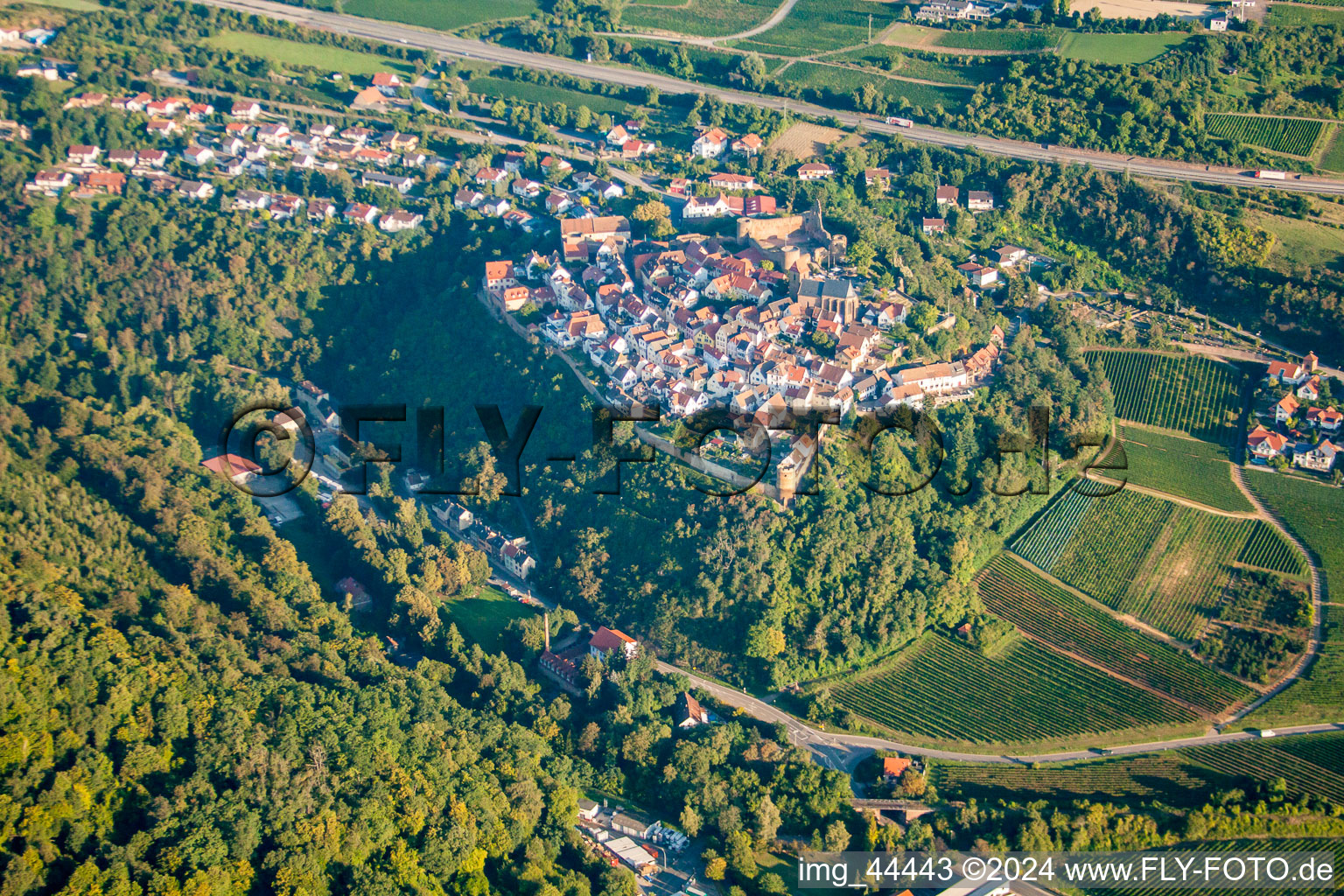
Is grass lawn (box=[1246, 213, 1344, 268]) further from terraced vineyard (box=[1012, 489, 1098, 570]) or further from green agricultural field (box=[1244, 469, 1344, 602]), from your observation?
terraced vineyard (box=[1012, 489, 1098, 570])

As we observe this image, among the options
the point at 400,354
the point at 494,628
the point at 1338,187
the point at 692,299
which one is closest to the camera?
the point at 494,628

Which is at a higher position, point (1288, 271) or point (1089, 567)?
point (1288, 271)

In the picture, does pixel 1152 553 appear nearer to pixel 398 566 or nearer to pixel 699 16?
pixel 398 566

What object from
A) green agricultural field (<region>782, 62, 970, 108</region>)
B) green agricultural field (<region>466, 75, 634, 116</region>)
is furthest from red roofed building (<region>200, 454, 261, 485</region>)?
green agricultural field (<region>782, 62, 970, 108</region>)

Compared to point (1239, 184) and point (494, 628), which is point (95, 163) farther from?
point (1239, 184)

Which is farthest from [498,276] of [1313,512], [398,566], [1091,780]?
[1313,512]

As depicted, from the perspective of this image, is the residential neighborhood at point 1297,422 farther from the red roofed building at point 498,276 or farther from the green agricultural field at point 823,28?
the green agricultural field at point 823,28

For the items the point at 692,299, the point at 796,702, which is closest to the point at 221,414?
the point at 692,299
